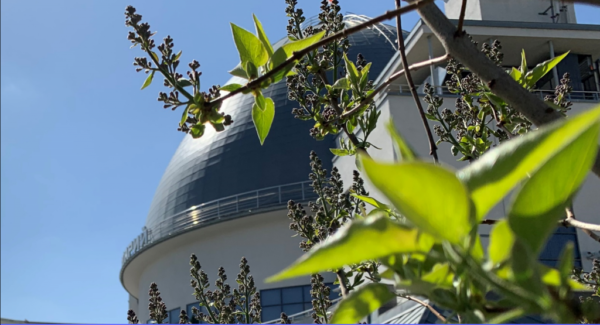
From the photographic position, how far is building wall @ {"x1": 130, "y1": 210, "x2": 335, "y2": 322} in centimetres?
2206

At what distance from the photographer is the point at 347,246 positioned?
54cm

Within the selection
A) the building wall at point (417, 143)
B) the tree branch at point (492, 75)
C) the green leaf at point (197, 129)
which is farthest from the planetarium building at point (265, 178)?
the green leaf at point (197, 129)

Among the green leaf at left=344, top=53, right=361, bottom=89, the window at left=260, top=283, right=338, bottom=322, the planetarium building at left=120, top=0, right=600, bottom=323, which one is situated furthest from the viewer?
the window at left=260, top=283, right=338, bottom=322

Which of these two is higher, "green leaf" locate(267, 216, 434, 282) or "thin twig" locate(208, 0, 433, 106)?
"thin twig" locate(208, 0, 433, 106)

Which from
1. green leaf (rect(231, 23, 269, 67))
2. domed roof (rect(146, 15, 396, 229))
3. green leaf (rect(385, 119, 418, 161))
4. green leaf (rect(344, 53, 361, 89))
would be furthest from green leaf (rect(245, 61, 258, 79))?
domed roof (rect(146, 15, 396, 229))

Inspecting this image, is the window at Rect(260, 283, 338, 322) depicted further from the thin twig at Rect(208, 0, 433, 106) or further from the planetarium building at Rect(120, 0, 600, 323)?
the thin twig at Rect(208, 0, 433, 106)

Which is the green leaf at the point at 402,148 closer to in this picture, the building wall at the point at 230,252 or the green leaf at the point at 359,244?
the green leaf at the point at 359,244

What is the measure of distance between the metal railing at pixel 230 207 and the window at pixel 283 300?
2.78m

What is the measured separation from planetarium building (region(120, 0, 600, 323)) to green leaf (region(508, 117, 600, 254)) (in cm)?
1450

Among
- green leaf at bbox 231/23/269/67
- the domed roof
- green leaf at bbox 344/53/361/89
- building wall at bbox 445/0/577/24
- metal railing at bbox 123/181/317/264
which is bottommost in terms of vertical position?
green leaf at bbox 231/23/269/67

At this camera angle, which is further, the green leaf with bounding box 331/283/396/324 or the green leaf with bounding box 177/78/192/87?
the green leaf with bounding box 177/78/192/87

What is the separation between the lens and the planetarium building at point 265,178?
1573 cm

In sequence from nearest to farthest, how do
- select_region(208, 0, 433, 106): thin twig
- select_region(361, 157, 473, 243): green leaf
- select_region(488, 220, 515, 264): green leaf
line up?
select_region(361, 157, 473, 243): green leaf, select_region(488, 220, 515, 264): green leaf, select_region(208, 0, 433, 106): thin twig

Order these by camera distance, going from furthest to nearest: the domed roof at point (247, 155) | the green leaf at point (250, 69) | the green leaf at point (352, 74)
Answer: the domed roof at point (247, 155), the green leaf at point (352, 74), the green leaf at point (250, 69)
